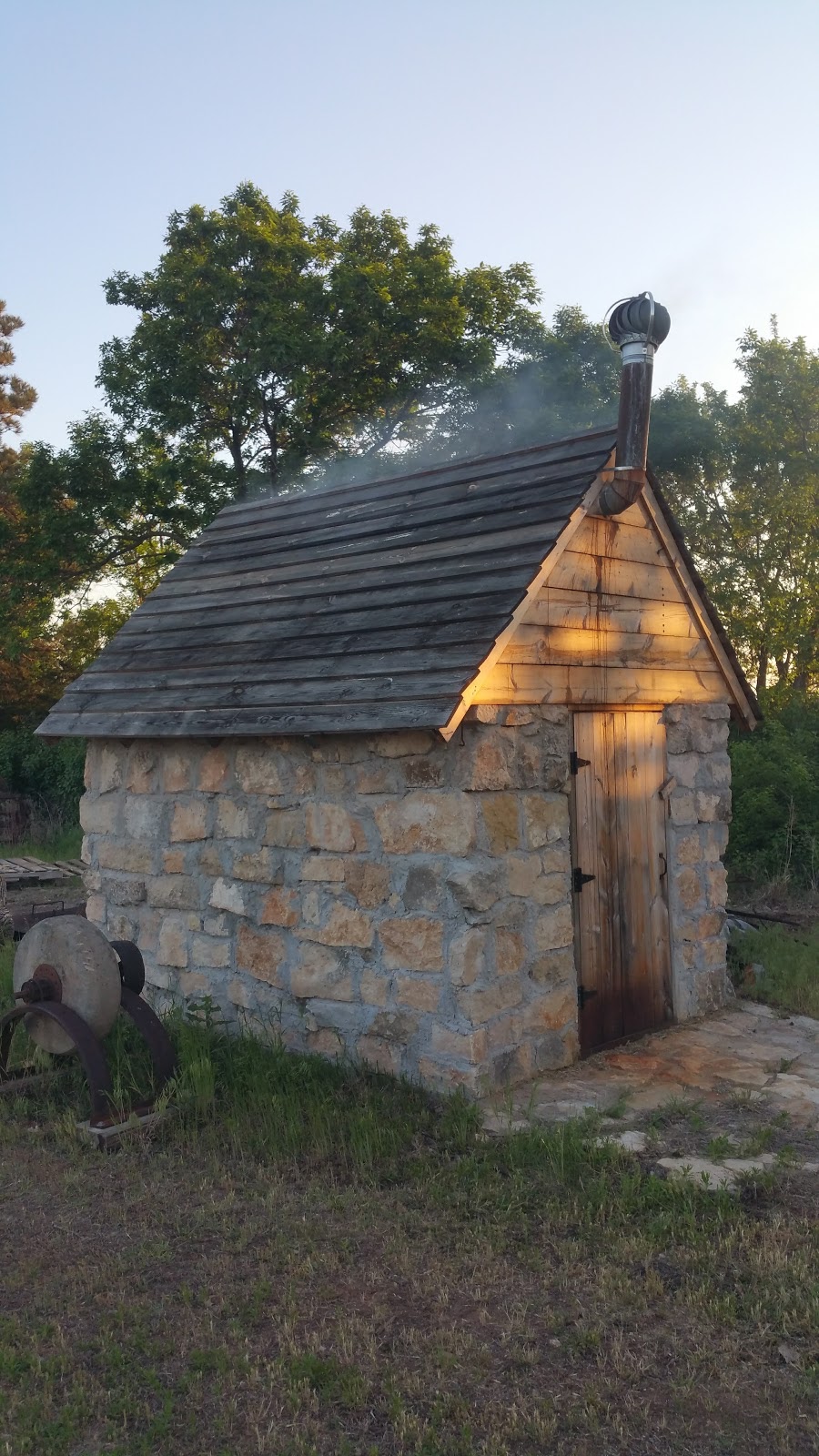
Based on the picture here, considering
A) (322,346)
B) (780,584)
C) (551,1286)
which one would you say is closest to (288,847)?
(551,1286)

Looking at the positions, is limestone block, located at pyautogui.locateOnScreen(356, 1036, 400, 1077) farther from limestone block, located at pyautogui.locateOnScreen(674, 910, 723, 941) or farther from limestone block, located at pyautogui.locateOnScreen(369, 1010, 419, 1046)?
limestone block, located at pyautogui.locateOnScreen(674, 910, 723, 941)

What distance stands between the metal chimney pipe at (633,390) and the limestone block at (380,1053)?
329 cm

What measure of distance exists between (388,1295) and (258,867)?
311 cm

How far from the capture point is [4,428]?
26.8m

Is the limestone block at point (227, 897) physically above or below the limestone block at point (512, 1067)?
above

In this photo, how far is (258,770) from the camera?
6.74 m

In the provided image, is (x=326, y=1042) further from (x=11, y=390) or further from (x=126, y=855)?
(x=11, y=390)

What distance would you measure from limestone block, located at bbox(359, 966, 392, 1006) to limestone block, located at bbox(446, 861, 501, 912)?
701mm

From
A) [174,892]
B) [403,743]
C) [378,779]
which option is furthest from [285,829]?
[174,892]

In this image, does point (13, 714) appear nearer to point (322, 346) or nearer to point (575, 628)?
point (322, 346)

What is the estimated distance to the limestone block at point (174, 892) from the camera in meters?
7.23

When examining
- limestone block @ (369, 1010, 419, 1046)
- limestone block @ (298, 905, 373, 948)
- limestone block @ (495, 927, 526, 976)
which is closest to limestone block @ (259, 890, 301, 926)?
limestone block @ (298, 905, 373, 948)

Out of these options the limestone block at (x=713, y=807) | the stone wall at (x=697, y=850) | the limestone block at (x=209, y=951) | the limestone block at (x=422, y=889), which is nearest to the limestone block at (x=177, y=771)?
the limestone block at (x=209, y=951)

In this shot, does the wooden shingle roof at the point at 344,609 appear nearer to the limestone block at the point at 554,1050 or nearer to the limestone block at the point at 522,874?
the limestone block at the point at 522,874
